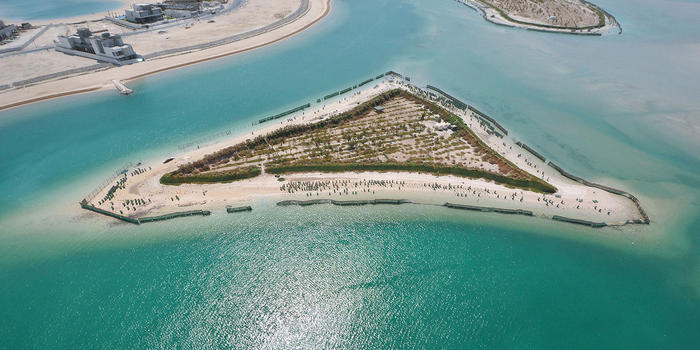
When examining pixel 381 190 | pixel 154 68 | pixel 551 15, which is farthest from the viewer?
pixel 551 15

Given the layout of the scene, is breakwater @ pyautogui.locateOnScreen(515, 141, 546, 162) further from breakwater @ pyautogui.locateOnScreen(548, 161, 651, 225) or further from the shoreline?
the shoreline

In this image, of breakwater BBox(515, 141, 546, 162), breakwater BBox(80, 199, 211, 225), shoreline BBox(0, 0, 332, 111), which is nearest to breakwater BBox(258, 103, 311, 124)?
breakwater BBox(80, 199, 211, 225)

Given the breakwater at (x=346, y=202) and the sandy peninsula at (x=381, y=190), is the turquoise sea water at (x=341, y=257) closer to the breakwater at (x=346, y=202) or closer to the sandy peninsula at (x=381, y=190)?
the breakwater at (x=346, y=202)

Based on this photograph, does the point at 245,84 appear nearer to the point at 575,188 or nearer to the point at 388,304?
the point at 388,304

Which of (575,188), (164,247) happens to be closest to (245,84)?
(164,247)

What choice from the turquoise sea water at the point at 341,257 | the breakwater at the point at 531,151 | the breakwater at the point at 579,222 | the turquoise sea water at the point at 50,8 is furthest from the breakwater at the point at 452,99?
the turquoise sea water at the point at 50,8

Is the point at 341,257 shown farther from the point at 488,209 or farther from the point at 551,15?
the point at 551,15

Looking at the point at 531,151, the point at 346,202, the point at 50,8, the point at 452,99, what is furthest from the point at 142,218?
the point at 50,8
